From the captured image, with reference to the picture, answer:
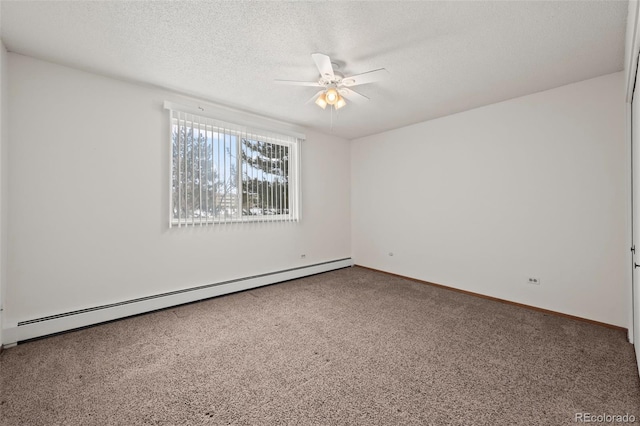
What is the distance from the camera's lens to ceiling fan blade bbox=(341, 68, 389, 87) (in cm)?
240

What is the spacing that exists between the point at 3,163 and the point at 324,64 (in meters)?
3.01

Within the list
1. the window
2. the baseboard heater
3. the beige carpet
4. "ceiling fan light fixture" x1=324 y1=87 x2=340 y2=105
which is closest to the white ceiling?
"ceiling fan light fixture" x1=324 y1=87 x2=340 y2=105

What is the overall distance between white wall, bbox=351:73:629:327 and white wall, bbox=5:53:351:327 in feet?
10.7

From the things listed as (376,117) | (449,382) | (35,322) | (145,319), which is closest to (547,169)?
(376,117)

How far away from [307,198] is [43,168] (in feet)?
11.3

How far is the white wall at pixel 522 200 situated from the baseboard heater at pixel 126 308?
2538mm

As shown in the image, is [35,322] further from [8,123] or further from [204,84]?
[204,84]

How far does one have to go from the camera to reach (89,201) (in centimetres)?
284

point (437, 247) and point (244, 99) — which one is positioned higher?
point (244, 99)

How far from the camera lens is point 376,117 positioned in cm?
428

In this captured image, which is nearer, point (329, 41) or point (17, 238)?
point (329, 41)

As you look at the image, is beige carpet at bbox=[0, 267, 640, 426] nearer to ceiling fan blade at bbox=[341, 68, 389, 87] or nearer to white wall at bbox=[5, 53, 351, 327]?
white wall at bbox=[5, 53, 351, 327]

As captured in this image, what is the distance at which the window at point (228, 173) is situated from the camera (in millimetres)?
3459

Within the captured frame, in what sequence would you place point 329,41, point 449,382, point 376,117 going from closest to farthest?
point 449,382 → point 329,41 → point 376,117
